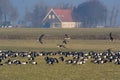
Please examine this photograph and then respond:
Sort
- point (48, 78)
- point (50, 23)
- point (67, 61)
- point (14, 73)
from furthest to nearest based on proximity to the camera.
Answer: point (50, 23) < point (67, 61) < point (14, 73) < point (48, 78)

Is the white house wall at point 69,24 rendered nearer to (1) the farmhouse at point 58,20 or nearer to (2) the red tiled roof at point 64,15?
(1) the farmhouse at point 58,20

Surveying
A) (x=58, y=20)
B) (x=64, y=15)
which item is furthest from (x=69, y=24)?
(x=58, y=20)

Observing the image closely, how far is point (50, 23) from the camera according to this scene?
184375 mm

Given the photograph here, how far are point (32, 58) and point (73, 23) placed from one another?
154110 mm

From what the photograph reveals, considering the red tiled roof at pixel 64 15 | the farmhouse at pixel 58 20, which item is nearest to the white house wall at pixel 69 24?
the farmhouse at pixel 58 20

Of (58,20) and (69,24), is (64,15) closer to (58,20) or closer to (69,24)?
(69,24)

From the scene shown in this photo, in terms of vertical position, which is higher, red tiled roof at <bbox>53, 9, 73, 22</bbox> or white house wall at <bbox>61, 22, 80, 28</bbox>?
red tiled roof at <bbox>53, 9, 73, 22</bbox>

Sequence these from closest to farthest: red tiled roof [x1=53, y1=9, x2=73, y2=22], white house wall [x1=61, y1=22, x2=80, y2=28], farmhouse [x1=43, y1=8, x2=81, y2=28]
Result: farmhouse [x1=43, y1=8, x2=81, y2=28] → white house wall [x1=61, y1=22, x2=80, y2=28] → red tiled roof [x1=53, y1=9, x2=73, y2=22]

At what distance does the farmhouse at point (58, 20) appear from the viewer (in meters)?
183

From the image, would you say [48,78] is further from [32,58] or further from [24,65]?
[32,58]

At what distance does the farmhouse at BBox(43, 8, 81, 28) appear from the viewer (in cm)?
18312

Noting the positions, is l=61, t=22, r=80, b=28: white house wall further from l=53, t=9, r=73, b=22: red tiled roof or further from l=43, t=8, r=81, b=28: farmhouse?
l=53, t=9, r=73, b=22: red tiled roof

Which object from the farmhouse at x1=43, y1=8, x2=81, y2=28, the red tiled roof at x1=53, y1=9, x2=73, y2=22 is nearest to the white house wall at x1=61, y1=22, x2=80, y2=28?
the farmhouse at x1=43, y1=8, x2=81, y2=28

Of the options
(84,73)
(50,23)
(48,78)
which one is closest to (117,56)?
(84,73)
